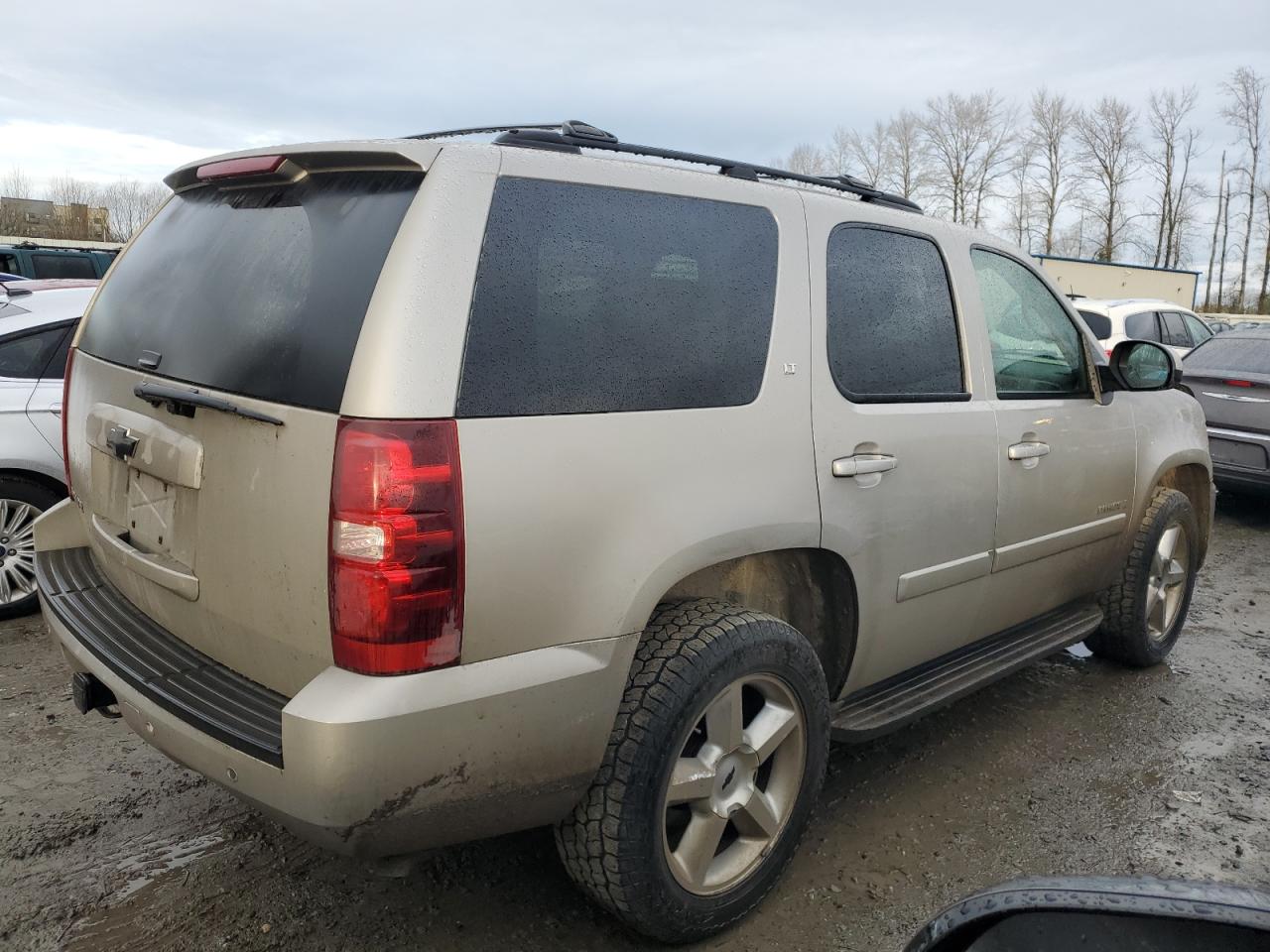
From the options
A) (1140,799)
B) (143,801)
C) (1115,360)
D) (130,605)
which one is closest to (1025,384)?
(1115,360)

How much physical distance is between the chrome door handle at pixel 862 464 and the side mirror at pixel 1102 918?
4.75ft

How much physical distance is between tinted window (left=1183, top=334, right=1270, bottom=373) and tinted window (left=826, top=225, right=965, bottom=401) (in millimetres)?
6040

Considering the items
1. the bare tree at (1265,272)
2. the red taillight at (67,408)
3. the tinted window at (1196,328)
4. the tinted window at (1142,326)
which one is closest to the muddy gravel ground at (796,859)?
the red taillight at (67,408)

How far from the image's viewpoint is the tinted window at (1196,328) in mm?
15109

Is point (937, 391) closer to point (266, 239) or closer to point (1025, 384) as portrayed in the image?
point (1025, 384)

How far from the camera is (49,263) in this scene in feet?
55.3

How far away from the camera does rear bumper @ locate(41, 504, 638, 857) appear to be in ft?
6.10

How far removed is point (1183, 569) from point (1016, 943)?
159 inches

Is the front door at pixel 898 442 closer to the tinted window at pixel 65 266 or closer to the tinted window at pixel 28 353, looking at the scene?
the tinted window at pixel 28 353

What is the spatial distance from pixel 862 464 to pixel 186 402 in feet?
5.76

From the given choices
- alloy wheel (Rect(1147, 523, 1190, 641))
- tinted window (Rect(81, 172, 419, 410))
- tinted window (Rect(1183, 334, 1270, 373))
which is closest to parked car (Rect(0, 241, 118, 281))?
tinted window (Rect(81, 172, 419, 410))

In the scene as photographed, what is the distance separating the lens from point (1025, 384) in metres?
3.56

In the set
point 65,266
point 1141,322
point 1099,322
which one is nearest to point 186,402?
point 1099,322

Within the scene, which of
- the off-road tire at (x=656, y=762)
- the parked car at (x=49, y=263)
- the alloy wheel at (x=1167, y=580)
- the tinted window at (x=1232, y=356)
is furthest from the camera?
the parked car at (x=49, y=263)
